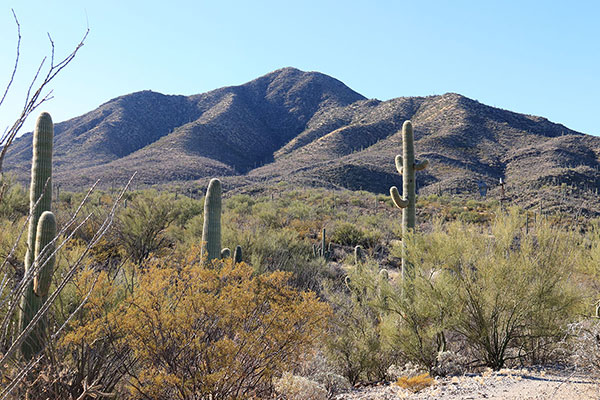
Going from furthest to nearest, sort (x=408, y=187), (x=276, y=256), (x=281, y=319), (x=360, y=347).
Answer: (x=276, y=256) → (x=408, y=187) → (x=360, y=347) → (x=281, y=319)

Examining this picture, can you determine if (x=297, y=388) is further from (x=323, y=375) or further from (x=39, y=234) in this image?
(x=39, y=234)

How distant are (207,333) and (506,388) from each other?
371 centimetres

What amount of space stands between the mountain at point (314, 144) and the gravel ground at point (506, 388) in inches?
1253

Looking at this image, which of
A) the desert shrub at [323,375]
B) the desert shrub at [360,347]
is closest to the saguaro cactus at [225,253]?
the desert shrub at [360,347]

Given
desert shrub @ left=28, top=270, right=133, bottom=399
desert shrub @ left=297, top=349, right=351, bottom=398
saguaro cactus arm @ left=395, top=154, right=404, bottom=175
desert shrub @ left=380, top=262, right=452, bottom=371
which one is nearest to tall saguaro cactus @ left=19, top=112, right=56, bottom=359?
desert shrub @ left=28, top=270, right=133, bottom=399

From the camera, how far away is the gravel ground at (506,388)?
543 centimetres

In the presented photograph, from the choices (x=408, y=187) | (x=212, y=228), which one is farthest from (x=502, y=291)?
(x=212, y=228)

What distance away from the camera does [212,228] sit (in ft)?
30.2

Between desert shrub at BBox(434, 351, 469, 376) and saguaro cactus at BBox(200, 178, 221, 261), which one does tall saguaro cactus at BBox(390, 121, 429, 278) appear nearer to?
desert shrub at BBox(434, 351, 469, 376)

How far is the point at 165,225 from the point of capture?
16.4 meters

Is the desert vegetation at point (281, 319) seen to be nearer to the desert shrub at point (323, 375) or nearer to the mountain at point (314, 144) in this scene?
the desert shrub at point (323, 375)

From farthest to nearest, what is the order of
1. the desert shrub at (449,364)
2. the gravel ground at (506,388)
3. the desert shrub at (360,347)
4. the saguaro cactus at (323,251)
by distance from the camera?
the saguaro cactus at (323,251), the desert shrub at (360,347), the desert shrub at (449,364), the gravel ground at (506,388)

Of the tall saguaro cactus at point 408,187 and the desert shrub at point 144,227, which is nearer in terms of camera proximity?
the tall saguaro cactus at point 408,187

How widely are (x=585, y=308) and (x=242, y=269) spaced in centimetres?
566
